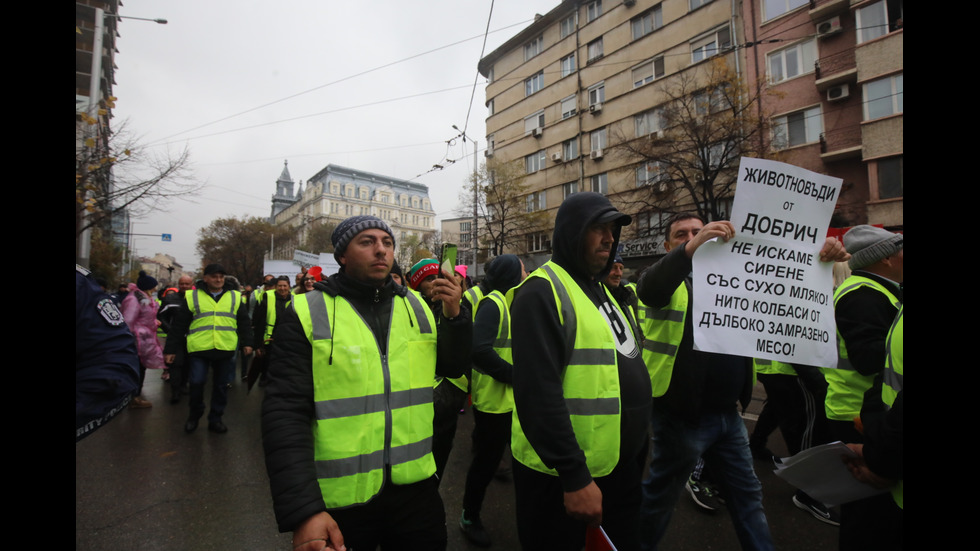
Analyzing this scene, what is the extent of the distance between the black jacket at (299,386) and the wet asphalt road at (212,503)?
1.80 meters

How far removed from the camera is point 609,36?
85.8ft

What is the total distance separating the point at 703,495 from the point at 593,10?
30.4 m

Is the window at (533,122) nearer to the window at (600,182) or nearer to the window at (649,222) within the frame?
the window at (600,182)

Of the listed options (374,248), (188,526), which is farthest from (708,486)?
(188,526)

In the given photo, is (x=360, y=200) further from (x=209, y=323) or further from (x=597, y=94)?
(x=209, y=323)

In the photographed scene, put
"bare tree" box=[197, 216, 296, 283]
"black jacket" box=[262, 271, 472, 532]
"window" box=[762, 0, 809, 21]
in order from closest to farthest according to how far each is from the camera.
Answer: "black jacket" box=[262, 271, 472, 532]
"window" box=[762, 0, 809, 21]
"bare tree" box=[197, 216, 296, 283]

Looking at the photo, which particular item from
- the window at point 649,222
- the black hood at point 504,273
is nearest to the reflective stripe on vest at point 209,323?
the black hood at point 504,273

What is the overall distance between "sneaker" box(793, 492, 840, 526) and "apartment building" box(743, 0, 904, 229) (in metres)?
16.7

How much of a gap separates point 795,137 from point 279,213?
10359 centimetres

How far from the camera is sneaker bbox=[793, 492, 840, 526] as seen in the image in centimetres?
315

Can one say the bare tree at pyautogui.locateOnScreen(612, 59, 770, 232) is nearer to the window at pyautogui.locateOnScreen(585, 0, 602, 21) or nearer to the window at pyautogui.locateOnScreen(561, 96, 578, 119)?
the window at pyautogui.locateOnScreen(561, 96, 578, 119)

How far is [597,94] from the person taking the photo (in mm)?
26953

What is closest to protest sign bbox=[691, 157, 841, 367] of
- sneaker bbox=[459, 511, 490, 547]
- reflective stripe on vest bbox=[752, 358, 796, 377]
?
reflective stripe on vest bbox=[752, 358, 796, 377]
